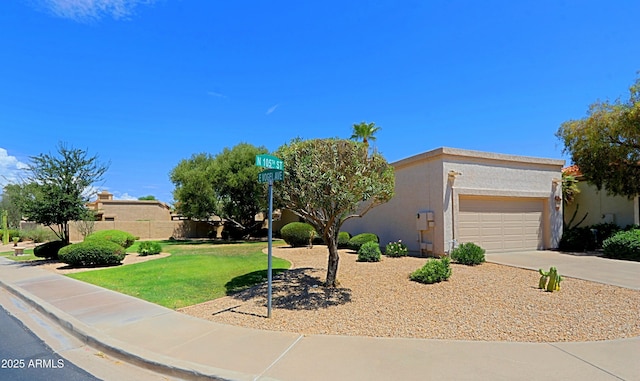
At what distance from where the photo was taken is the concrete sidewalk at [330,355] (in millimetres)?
4133

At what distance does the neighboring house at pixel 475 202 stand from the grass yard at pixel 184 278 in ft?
19.2

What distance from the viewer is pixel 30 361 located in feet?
16.3

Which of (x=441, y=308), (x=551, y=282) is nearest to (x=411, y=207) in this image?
(x=551, y=282)

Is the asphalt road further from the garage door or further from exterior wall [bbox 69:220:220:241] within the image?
exterior wall [bbox 69:220:220:241]

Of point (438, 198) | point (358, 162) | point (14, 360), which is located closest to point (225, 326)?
point (14, 360)

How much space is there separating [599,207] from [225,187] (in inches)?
888

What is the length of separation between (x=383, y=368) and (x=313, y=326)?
6.23ft

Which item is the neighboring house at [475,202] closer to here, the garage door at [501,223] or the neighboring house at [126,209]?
the garage door at [501,223]

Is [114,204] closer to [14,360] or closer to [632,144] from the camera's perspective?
[14,360]

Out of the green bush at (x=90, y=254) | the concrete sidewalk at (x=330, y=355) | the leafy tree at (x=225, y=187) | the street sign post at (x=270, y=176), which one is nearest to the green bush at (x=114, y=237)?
the green bush at (x=90, y=254)

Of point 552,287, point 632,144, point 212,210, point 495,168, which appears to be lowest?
point 552,287

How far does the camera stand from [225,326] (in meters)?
5.97

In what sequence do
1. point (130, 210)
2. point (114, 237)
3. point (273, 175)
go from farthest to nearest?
point (130, 210) < point (114, 237) < point (273, 175)

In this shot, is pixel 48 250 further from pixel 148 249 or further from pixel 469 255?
pixel 469 255
